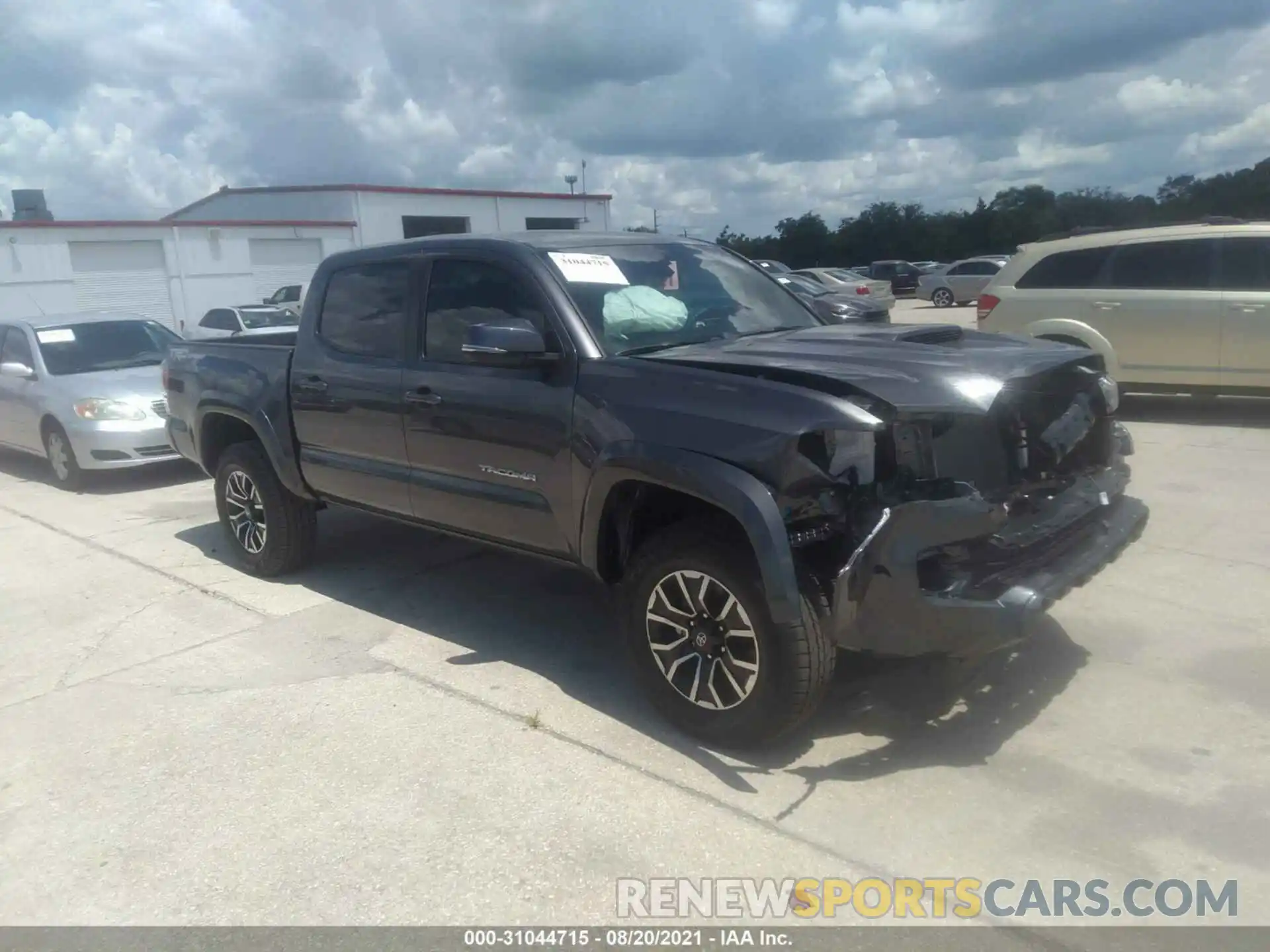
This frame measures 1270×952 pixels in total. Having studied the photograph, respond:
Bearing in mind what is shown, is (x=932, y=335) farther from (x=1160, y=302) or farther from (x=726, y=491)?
(x=1160, y=302)

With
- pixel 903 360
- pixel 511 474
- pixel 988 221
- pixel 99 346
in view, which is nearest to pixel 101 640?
pixel 511 474

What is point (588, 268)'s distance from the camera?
4633 millimetres

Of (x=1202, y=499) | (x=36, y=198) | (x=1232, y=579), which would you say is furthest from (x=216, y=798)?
(x=36, y=198)

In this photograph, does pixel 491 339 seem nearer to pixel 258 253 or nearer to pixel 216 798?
pixel 216 798

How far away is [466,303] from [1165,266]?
7595mm

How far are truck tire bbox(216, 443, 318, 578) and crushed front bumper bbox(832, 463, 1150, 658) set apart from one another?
151 inches

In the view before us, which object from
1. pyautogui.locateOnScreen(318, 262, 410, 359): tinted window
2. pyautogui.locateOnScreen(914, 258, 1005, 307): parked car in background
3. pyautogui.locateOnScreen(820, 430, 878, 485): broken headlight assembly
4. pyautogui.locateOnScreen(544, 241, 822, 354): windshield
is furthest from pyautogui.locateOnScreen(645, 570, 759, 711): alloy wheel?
pyautogui.locateOnScreen(914, 258, 1005, 307): parked car in background

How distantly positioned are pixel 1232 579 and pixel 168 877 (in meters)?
A: 5.16

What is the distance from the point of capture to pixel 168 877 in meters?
3.31

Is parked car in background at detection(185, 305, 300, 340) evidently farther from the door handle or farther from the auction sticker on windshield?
the auction sticker on windshield

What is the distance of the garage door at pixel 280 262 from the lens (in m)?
32.7

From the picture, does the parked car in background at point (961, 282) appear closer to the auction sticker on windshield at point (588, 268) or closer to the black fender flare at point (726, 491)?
the auction sticker on windshield at point (588, 268)

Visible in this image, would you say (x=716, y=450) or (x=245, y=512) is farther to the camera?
(x=245, y=512)

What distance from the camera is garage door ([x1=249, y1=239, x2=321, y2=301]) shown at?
1288 inches
